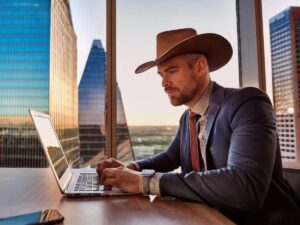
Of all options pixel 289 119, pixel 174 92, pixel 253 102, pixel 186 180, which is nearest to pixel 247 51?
pixel 289 119

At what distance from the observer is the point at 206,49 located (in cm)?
133

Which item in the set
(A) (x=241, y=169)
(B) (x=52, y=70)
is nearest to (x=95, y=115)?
(B) (x=52, y=70)

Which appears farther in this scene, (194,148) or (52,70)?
(52,70)

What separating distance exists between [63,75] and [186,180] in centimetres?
197

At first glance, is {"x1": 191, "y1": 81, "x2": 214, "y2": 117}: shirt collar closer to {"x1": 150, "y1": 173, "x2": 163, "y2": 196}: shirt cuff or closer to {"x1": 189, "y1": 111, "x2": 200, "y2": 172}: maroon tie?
{"x1": 189, "y1": 111, "x2": 200, "y2": 172}: maroon tie

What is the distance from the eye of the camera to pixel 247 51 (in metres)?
2.64

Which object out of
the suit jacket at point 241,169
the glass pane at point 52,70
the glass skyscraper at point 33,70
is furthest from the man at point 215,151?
the glass skyscraper at point 33,70

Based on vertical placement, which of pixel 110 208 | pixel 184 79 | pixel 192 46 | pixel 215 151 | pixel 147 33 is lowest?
pixel 110 208

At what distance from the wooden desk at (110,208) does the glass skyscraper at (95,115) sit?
1384mm

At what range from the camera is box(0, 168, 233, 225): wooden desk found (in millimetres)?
686

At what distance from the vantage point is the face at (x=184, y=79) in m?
1.30

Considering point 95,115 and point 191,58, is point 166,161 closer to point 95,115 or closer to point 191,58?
point 191,58

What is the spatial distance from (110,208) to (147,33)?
6.64 feet

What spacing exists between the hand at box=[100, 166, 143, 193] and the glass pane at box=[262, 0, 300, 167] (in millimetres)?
1944
